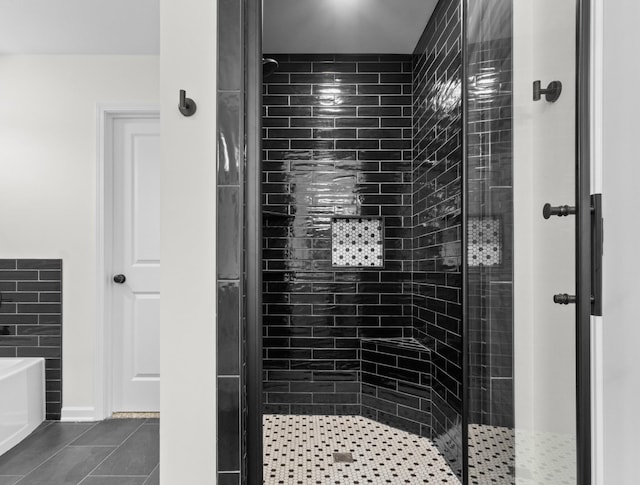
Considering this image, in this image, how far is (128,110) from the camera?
332 centimetres

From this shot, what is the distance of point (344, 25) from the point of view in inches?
122

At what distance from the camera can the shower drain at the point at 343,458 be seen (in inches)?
102

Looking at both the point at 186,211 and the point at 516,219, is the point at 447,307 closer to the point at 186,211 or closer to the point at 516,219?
the point at 516,219

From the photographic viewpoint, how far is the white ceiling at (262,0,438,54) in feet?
9.48

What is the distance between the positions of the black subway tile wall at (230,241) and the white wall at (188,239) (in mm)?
24

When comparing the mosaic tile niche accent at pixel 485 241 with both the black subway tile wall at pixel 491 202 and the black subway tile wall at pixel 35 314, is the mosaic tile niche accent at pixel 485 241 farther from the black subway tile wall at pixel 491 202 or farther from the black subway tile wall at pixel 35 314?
the black subway tile wall at pixel 35 314

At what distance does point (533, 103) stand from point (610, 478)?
97 cm

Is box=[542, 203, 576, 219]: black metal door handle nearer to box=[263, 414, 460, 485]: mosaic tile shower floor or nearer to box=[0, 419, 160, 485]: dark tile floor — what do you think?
box=[263, 414, 460, 485]: mosaic tile shower floor

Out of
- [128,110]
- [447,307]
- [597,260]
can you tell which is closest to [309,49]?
[128,110]

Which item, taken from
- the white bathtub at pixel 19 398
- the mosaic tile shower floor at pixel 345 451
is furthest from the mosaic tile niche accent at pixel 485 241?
the white bathtub at pixel 19 398

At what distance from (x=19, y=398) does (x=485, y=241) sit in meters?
3.02

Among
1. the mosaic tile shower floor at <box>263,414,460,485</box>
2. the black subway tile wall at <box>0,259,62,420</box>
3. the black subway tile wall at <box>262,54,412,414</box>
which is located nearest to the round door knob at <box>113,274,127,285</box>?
the black subway tile wall at <box>0,259,62,420</box>

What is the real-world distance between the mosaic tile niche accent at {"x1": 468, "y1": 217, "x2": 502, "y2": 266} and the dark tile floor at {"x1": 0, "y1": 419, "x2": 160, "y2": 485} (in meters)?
2.02

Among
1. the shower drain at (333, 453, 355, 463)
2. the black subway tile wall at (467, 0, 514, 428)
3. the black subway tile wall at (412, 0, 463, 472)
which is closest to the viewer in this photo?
the black subway tile wall at (467, 0, 514, 428)
